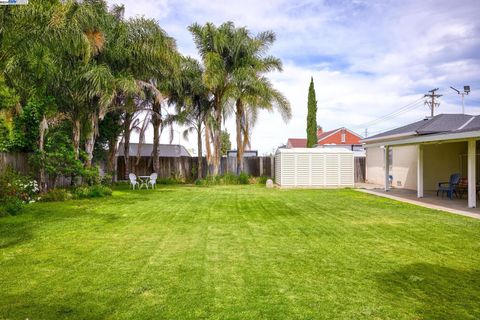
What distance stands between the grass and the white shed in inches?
401

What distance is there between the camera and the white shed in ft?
62.7

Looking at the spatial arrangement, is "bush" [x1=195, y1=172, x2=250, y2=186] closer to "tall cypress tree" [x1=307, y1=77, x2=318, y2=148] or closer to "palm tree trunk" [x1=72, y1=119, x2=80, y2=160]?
"palm tree trunk" [x1=72, y1=119, x2=80, y2=160]

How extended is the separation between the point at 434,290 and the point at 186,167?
2081cm

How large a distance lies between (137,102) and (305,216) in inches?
541

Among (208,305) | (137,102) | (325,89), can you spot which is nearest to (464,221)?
(208,305)

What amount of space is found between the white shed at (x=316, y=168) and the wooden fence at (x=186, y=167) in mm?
Result: 4780

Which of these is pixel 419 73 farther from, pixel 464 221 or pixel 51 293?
pixel 51 293

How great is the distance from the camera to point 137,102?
19.8 metres

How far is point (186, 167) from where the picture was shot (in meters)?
24.0

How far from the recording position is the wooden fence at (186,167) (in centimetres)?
2362

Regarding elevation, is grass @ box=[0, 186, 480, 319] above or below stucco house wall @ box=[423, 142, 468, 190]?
below

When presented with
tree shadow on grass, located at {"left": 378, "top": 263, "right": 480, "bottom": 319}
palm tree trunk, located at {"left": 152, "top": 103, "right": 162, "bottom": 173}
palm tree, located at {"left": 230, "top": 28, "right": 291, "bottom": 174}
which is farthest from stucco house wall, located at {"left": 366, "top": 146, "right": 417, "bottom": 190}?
tree shadow on grass, located at {"left": 378, "top": 263, "right": 480, "bottom": 319}

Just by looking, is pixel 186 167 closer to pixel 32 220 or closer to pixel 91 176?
pixel 91 176

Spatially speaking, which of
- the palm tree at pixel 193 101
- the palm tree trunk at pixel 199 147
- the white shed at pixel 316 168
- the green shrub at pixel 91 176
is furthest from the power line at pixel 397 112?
the green shrub at pixel 91 176
